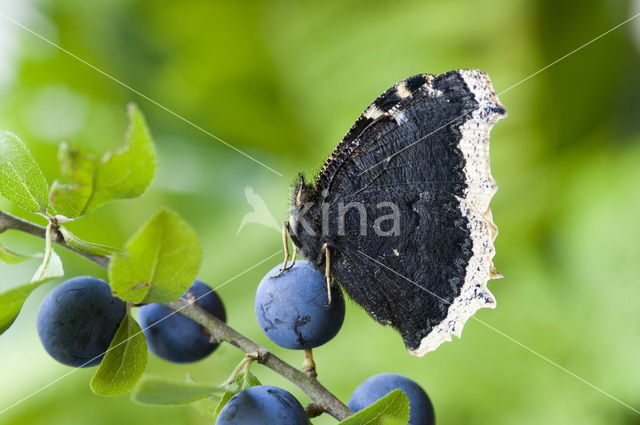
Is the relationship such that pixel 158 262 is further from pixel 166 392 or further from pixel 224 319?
pixel 224 319

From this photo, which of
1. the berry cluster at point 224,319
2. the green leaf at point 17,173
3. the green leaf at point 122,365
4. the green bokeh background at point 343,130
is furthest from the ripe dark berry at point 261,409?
the green bokeh background at point 343,130

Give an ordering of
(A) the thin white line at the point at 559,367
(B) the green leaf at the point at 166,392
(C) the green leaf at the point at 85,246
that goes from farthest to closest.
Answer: (A) the thin white line at the point at 559,367 → (C) the green leaf at the point at 85,246 → (B) the green leaf at the point at 166,392

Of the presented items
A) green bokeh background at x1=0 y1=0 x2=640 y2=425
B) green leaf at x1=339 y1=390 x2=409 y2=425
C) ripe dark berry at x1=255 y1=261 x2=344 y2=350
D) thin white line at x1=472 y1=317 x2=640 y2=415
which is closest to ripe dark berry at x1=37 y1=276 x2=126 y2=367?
ripe dark berry at x1=255 y1=261 x2=344 y2=350

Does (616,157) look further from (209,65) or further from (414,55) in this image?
(209,65)

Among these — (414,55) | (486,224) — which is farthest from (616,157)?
(486,224)

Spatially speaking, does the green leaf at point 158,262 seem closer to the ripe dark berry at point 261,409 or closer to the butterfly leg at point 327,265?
the ripe dark berry at point 261,409

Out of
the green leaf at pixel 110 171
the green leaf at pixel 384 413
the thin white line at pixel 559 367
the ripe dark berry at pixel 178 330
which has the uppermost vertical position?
the green leaf at pixel 110 171

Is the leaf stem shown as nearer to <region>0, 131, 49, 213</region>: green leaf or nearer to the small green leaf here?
<region>0, 131, 49, 213</region>: green leaf

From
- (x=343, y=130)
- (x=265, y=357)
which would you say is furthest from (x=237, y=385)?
(x=343, y=130)
